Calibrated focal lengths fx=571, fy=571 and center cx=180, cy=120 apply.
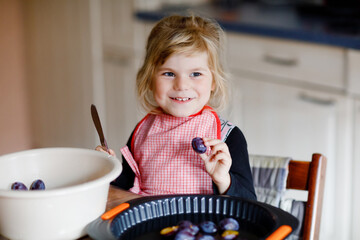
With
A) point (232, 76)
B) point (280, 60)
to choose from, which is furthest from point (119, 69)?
point (280, 60)

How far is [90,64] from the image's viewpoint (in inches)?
127

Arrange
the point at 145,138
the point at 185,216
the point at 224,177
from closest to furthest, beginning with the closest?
the point at 185,216 → the point at 224,177 → the point at 145,138

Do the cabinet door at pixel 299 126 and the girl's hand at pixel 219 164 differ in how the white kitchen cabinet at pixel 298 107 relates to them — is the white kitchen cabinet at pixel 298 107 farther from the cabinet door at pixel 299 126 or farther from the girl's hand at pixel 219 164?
the girl's hand at pixel 219 164

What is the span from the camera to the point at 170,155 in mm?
1253

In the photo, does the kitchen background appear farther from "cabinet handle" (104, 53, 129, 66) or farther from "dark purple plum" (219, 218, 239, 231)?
"dark purple plum" (219, 218, 239, 231)

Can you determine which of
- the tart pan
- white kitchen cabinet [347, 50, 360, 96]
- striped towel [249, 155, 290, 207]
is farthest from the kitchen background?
the tart pan

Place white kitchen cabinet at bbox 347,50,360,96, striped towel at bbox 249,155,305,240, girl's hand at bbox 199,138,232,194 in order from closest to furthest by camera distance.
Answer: girl's hand at bbox 199,138,232,194
striped towel at bbox 249,155,305,240
white kitchen cabinet at bbox 347,50,360,96

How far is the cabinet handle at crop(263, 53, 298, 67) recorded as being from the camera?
226 centimetres

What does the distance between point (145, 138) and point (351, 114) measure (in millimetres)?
1055

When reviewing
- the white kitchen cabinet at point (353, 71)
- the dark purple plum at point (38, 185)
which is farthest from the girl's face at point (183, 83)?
the white kitchen cabinet at point (353, 71)

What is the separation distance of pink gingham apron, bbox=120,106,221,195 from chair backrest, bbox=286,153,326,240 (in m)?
0.22

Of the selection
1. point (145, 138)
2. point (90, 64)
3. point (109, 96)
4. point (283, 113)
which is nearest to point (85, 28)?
point (90, 64)

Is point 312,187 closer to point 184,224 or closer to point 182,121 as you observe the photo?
point 182,121

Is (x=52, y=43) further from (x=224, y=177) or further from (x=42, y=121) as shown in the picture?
(x=224, y=177)
